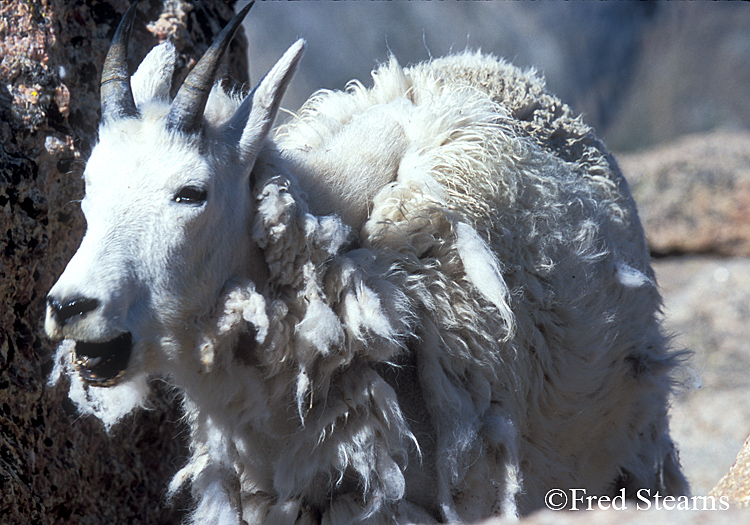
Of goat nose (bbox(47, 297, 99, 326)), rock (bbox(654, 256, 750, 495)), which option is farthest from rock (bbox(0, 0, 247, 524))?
rock (bbox(654, 256, 750, 495))

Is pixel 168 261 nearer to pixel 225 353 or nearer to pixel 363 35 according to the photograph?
pixel 225 353

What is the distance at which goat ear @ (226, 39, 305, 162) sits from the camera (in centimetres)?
214

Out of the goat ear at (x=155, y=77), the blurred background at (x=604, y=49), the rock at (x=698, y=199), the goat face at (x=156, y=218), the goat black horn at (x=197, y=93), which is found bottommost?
the goat face at (x=156, y=218)

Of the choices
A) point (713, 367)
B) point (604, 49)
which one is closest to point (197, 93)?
point (713, 367)

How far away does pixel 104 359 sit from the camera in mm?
1910

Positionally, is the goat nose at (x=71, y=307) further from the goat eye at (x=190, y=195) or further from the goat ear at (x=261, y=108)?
the goat ear at (x=261, y=108)

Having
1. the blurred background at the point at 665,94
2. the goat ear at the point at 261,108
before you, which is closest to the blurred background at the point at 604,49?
the blurred background at the point at 665,94

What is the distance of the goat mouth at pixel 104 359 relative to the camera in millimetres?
1898

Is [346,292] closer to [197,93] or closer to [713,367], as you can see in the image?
[197,93]

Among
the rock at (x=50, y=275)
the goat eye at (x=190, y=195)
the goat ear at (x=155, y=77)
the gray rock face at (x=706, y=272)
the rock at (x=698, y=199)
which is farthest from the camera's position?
the rock at (x=698, y=199)

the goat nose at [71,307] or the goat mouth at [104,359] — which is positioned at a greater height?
the goat nose at [71,307]

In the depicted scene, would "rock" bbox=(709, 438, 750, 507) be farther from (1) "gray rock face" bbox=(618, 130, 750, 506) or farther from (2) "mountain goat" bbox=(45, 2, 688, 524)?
(1) "gray rock face" bbox=(618, 130, 750, 506)

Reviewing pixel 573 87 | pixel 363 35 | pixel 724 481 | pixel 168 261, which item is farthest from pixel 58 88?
pixel 573 87

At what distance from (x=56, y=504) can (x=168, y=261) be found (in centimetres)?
125
